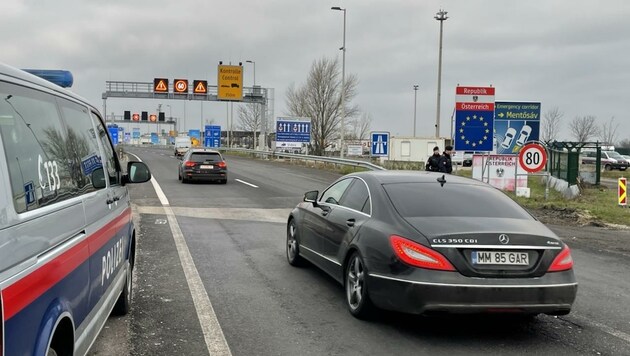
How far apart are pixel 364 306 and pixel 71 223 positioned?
2875 mm

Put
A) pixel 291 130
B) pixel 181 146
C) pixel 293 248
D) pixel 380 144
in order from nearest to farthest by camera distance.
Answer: pixel 293 248, pixel 380 144, pixel 291 130, pixel 181 146

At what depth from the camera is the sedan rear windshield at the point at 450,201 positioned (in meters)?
5.25

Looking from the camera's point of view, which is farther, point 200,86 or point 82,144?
point 200,86

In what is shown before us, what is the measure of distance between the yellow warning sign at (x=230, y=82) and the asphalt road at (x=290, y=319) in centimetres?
4091

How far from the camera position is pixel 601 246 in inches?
394

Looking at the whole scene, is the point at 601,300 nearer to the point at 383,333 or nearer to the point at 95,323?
the point at 383,333

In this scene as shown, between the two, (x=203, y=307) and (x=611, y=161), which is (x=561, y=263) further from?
(x=611, y=161)

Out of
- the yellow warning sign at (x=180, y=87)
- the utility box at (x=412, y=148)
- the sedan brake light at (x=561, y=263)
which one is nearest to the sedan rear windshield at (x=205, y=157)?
the sedan brake light at (x=561, y=263)

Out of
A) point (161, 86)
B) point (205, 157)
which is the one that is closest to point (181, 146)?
point (161, 86)

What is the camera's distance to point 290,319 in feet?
17.4

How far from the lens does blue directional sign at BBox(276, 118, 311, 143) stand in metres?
39.6

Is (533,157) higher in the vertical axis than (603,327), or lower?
higher

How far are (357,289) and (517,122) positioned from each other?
15865 mm

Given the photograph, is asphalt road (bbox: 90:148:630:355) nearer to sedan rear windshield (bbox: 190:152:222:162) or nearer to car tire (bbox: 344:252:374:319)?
car tire (bbox: 344:252:374:319)
